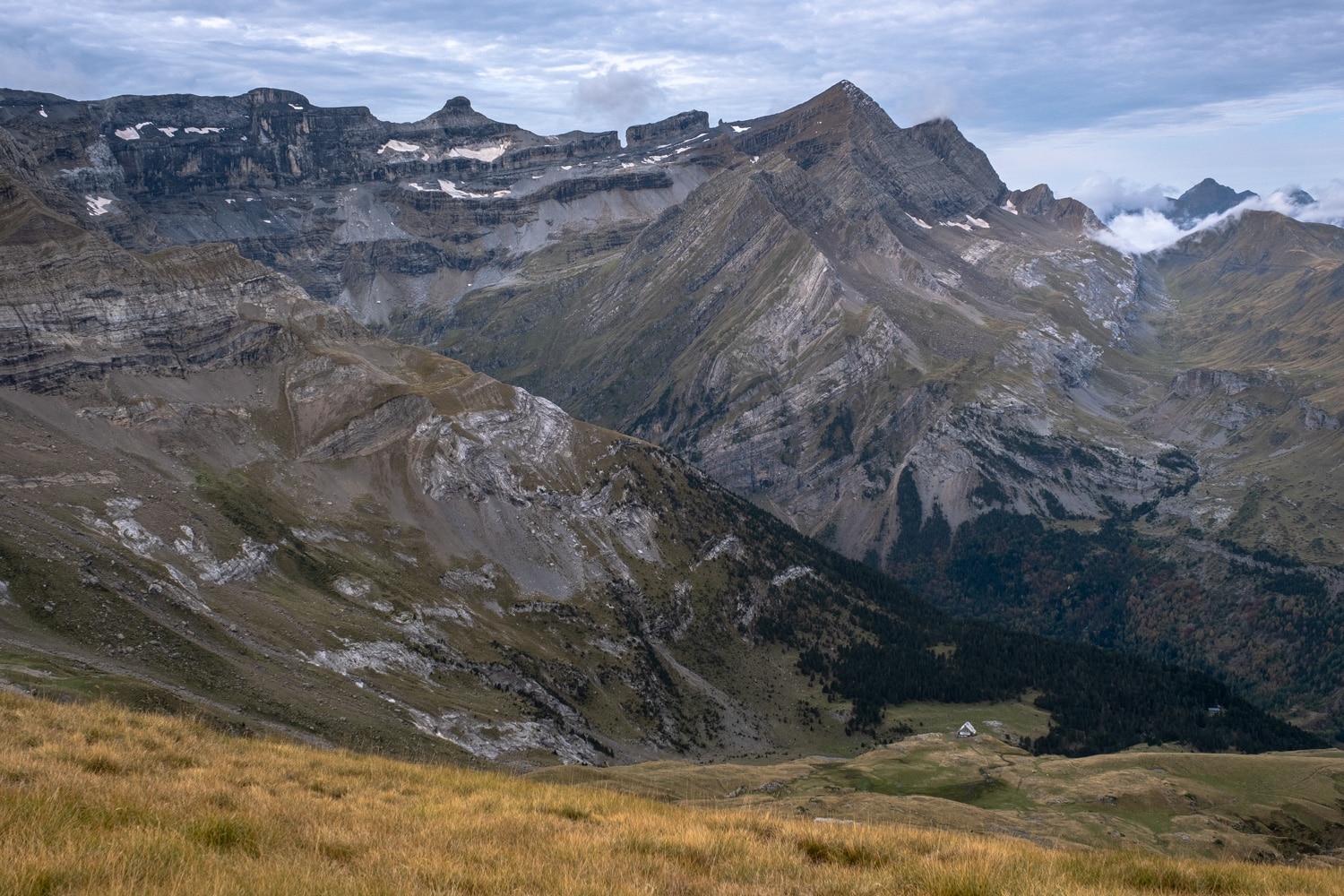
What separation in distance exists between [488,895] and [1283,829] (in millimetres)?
105576

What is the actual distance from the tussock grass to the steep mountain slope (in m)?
49.6

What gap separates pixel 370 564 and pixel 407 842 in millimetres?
129940

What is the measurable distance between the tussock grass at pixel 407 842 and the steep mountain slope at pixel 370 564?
49.6 m

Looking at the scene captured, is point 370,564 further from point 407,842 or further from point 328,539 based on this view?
point 407,842

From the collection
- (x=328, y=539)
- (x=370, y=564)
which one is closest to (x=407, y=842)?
(x=370, y=564)

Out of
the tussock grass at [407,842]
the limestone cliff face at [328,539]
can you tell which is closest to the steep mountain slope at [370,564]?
the limestone cliff face at [328,539]

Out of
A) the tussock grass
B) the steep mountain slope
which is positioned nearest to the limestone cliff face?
the steep mountain slope

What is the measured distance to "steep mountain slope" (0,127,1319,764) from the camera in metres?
92.9

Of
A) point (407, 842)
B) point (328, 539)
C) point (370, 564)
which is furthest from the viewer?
point (370, 564)

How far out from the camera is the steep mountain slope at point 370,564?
9288cm

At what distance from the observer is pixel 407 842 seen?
14734 millimetres

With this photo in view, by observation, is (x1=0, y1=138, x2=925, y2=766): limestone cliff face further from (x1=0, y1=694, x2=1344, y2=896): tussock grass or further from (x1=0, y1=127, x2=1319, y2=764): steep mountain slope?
(x1=0, y1=694, x2=1344, y2=896): tussock grass

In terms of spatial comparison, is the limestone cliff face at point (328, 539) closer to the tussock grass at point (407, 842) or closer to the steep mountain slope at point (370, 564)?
the steep mountain slope at point (370, 564)

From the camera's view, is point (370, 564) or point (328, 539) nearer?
point (328, 539)
